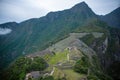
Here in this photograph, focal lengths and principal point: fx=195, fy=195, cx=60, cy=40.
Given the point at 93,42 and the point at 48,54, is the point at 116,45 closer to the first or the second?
the point at 93,42

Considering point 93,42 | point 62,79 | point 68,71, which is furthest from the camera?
point 93,42

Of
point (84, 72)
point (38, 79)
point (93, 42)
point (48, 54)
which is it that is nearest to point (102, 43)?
point (93, 42)

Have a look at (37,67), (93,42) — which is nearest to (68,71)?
(37,67)

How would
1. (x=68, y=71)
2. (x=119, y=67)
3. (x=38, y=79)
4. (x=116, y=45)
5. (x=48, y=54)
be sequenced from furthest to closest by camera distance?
(x=116, y=45) → (x=119, y=67) → (x=48, y=54) → (x=68, y=71) → (x=38, y=79)

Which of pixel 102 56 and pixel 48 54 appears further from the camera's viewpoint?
pixel 102 56

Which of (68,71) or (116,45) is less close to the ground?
(116,45)

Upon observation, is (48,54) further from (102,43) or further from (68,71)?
(102,43)

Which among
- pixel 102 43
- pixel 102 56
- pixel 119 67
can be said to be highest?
pixel 102 43

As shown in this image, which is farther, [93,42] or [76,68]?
[93,42]

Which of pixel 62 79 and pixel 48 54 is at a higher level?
pixel 48 54
